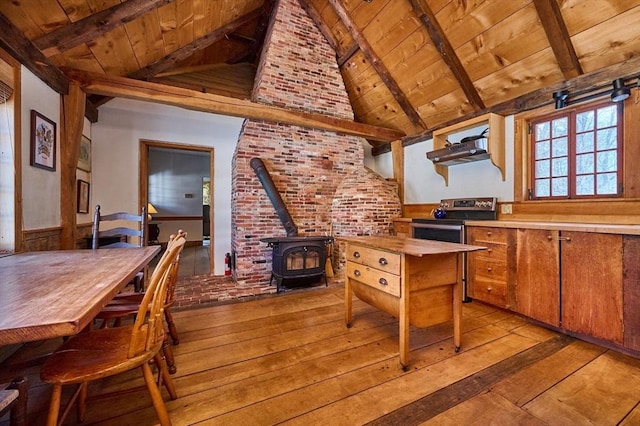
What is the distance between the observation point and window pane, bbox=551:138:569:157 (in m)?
2.84

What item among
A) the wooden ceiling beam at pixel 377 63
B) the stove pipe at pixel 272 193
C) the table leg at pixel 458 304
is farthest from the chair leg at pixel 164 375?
the wooden ceiling beam at pixel 377 63

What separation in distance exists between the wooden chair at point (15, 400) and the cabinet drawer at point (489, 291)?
11.0 ft

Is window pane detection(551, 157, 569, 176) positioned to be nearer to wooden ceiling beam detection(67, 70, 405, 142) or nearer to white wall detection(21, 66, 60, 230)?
wooden ceiling beam detection(67, 70, 405, 142)

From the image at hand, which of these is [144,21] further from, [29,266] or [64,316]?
[64,316]

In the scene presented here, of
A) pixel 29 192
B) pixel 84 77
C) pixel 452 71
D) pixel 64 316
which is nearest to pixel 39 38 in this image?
pixel 84 77

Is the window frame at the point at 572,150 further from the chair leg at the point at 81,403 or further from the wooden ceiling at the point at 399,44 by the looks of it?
the chair leg at the point at 81,403

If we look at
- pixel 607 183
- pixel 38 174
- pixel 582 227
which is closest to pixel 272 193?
pixel 38 174

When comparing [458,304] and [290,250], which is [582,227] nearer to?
[458,304]

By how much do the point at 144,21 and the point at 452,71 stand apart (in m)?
3.73

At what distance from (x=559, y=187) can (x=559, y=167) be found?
0.22m

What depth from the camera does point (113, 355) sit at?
45.6 inches

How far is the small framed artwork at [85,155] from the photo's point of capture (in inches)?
137

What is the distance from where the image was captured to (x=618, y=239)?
76.7 inches

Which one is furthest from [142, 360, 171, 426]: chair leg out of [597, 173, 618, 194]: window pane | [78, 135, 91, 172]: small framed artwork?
[597, 173, 618, 194]: window pane
